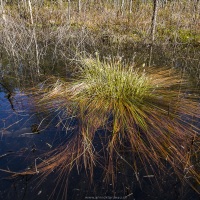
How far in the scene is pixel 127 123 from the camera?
2441 millimetres

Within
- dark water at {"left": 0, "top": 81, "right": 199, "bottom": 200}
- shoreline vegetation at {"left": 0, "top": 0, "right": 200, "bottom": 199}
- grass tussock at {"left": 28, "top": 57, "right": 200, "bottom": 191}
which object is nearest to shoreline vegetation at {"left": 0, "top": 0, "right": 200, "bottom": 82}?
shoreline vegetation at {"left": 0, "top": 0, "right": 200, "bottom": 199}

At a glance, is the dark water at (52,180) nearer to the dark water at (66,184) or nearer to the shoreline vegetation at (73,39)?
the dark water at (66,184)

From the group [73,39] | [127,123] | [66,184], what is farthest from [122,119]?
[73,39]

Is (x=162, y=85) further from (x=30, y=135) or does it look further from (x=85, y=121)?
(x=30, y=135)

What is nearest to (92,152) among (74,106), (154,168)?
(154,168)

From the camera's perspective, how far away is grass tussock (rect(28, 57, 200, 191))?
1.95m

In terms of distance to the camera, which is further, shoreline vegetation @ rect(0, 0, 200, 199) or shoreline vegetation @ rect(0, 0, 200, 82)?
shoreline vegetation @ rect(0, 0, 200, 82)

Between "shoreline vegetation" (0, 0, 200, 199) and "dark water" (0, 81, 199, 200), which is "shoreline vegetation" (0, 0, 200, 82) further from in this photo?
"dark water" (0, 81, 199, 200)

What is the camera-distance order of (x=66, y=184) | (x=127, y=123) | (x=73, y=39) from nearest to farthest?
(x=66, y=184), (x=127, y=123), (x=73, y=39)

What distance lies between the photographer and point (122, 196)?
166 centimetres

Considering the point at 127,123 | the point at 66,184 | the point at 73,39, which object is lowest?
the point at 66,184

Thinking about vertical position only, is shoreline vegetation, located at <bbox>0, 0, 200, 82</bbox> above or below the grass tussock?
above

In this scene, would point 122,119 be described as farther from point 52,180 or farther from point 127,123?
point 52,180

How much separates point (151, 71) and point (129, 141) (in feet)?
8.55
